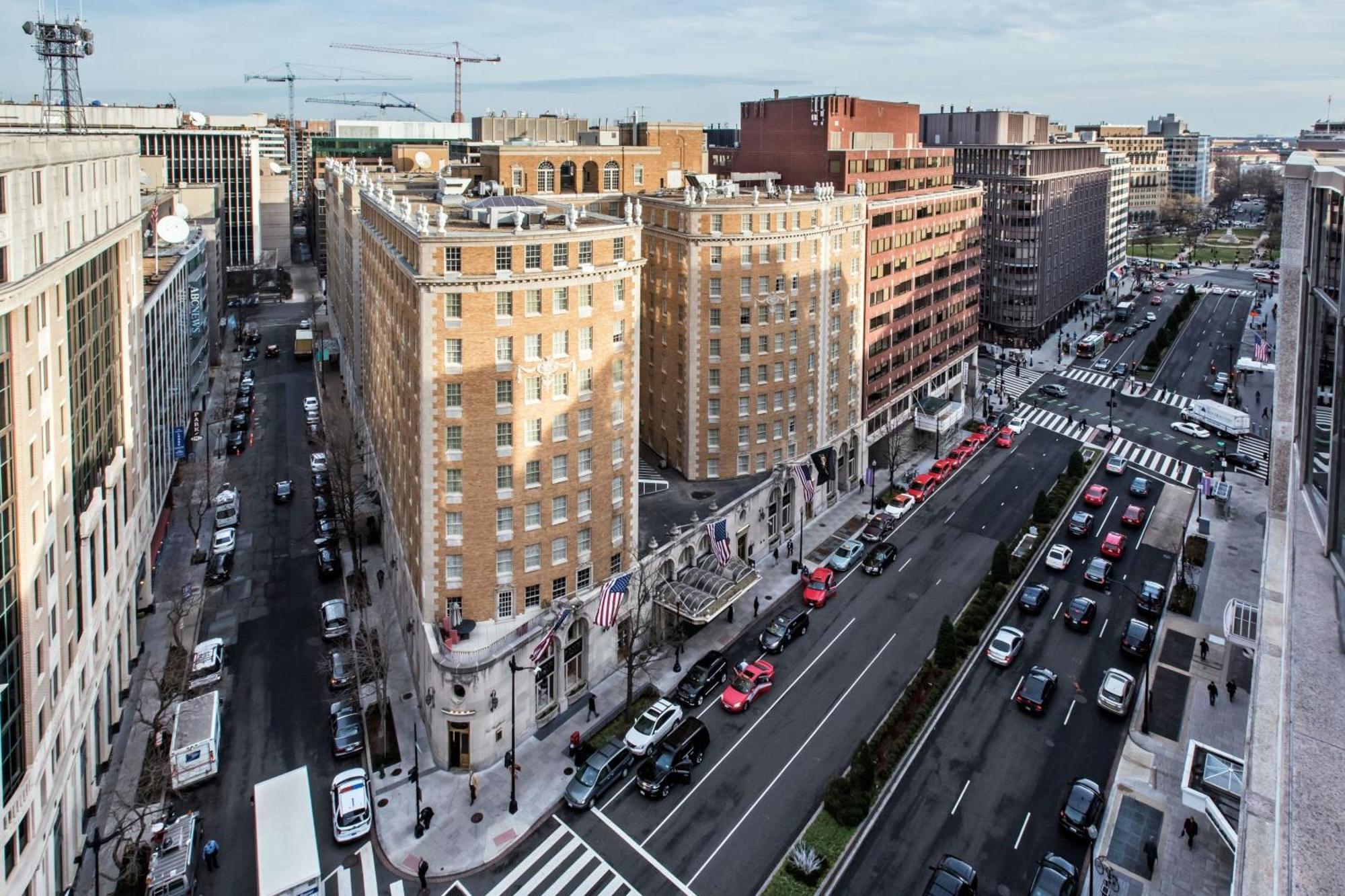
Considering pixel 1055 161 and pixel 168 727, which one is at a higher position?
pixel 1055 161

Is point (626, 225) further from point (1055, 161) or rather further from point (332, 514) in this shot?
point (1055, 161)

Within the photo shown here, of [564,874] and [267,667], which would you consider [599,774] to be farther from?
[267,667]

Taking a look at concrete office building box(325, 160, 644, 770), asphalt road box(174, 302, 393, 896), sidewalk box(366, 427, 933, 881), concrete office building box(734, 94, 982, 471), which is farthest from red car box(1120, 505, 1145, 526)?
asphalt road box(174, 302, 393, 896)

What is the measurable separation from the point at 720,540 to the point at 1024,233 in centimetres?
10581

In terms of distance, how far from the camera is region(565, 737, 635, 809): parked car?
4969cm

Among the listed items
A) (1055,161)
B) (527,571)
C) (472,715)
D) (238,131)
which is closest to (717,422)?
(527,571)

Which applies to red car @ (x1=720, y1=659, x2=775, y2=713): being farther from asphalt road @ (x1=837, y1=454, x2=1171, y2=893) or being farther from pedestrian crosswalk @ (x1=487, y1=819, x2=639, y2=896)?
pedestrian crosswalk @ (x1=487, y1=819, x2=639, y2=896)

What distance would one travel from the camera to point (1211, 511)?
292 feet

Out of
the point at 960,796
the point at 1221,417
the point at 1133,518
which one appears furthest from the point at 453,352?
the point at 1221,417

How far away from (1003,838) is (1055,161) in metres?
138

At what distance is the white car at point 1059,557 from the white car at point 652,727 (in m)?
37.1

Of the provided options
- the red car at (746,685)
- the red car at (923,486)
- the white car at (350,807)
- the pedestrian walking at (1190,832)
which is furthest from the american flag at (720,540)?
the pedestrian walking at (1190,832)

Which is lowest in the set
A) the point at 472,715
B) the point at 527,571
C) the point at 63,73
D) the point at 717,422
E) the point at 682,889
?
the point at 682,889

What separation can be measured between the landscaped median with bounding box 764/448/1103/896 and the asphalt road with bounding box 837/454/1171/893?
1005mm
